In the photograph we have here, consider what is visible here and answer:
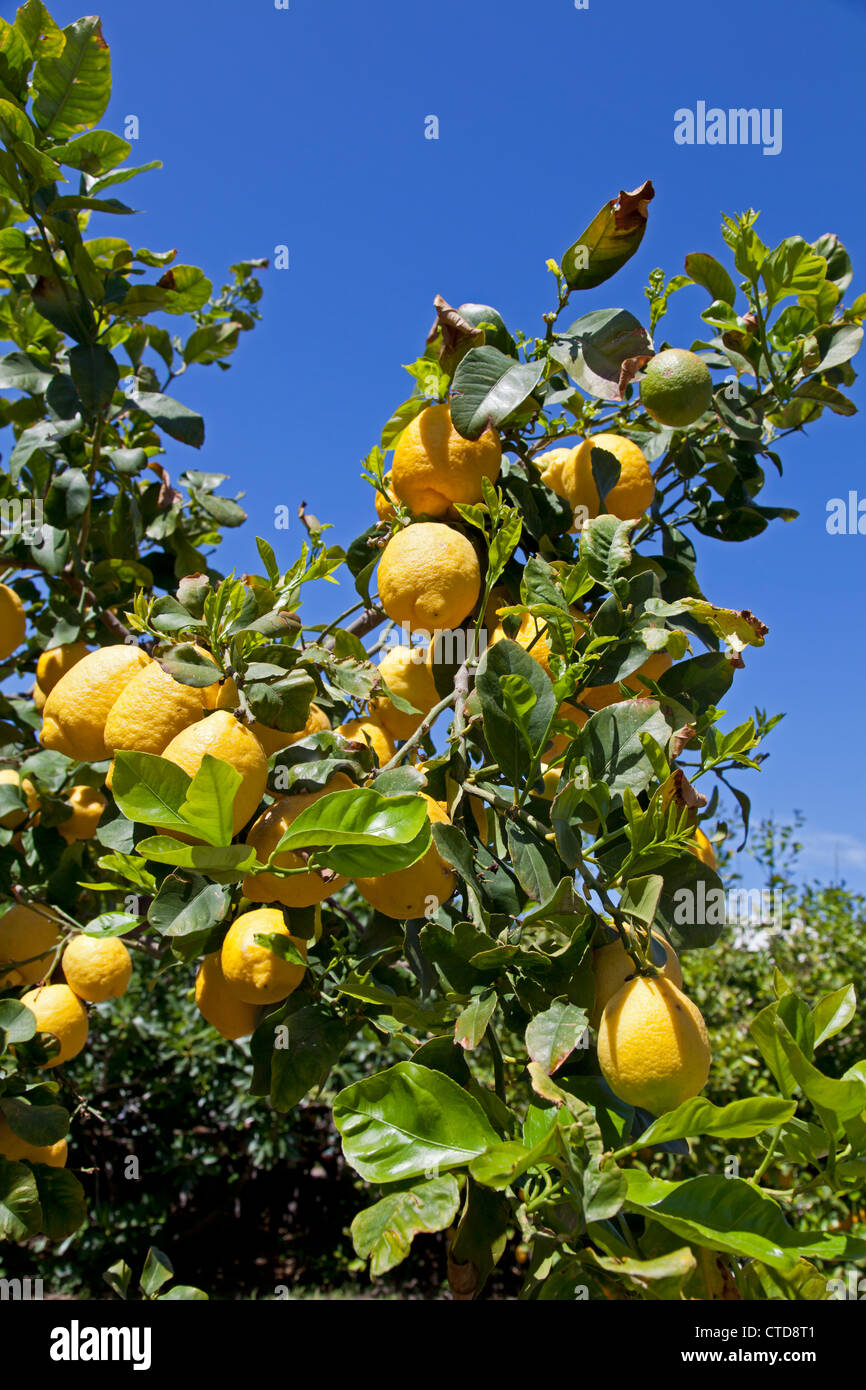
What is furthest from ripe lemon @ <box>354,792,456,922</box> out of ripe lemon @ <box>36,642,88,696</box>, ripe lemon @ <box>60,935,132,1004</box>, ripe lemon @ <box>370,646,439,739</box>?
ripe lemon @ <box>36,642,88,696</box>

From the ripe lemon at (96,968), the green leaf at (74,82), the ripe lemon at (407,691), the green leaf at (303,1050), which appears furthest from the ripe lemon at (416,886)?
the green leaf at (74,82)

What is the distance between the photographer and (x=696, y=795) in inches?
31.3

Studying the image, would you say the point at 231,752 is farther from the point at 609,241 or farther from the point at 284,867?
the point at 609,241

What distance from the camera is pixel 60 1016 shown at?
1.34 meters

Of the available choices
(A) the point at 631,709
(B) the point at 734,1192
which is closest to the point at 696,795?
(A) the point at 631,709

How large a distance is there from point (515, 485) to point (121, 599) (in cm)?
68

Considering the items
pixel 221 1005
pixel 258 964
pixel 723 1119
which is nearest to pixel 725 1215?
pixel 723 1119

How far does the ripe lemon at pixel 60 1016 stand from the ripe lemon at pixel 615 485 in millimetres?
970

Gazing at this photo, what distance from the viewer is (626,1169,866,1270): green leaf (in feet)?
1.91

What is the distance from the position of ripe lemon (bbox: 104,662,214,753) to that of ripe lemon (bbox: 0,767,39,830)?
55 cm

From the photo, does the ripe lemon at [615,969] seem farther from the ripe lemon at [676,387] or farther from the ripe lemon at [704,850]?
the ripe lemon at [676,387]

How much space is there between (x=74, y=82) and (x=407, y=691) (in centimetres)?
89

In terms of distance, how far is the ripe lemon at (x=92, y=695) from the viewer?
1.05 m
